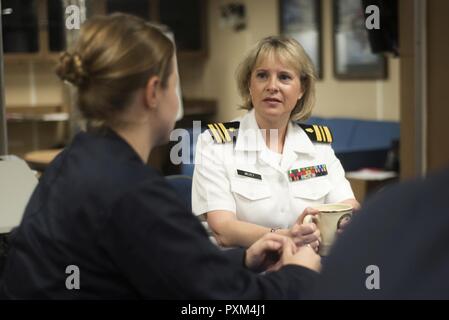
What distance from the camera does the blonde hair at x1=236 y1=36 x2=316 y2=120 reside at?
182cm

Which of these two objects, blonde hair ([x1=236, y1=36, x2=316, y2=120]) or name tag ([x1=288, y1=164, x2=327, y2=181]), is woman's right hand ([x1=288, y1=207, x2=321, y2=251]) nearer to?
name tag ([x1=288, y1=164, x2=327, y2=181])

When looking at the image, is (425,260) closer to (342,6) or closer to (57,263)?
(57,263)

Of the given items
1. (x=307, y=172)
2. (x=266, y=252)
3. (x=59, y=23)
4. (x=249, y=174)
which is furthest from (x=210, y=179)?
(x=59, y=23)

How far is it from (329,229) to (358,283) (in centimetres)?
88

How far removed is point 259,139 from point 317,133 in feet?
0.59

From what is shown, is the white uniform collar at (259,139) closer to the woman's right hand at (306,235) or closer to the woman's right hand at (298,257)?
the woman's right hand at (306,235)

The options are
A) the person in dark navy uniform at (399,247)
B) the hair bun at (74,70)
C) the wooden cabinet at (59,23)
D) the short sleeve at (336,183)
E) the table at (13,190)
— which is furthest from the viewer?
the wooden cabinet at (59,23)

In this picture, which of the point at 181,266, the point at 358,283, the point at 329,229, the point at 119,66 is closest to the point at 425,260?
the point at 358,283

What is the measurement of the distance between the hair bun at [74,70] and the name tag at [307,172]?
0.82 metres

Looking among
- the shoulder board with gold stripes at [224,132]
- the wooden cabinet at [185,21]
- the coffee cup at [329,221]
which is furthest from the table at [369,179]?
the wooden cabinet at [185,21]

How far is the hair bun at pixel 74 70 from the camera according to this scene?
113 centimetres

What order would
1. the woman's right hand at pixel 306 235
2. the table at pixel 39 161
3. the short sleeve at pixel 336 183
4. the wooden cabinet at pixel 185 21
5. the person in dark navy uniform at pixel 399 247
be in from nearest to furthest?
1. the person in dark navy uniform at pixel 399 247
2. the woman's right hand at pixel 306 235
3. the short sleeve at pixel 336 183
4. the table at pixel 39 161
5. the wooden cabinet at pixel 185 21

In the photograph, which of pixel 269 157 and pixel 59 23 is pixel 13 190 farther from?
pixel 59 23

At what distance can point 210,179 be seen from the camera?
71.4 inches
